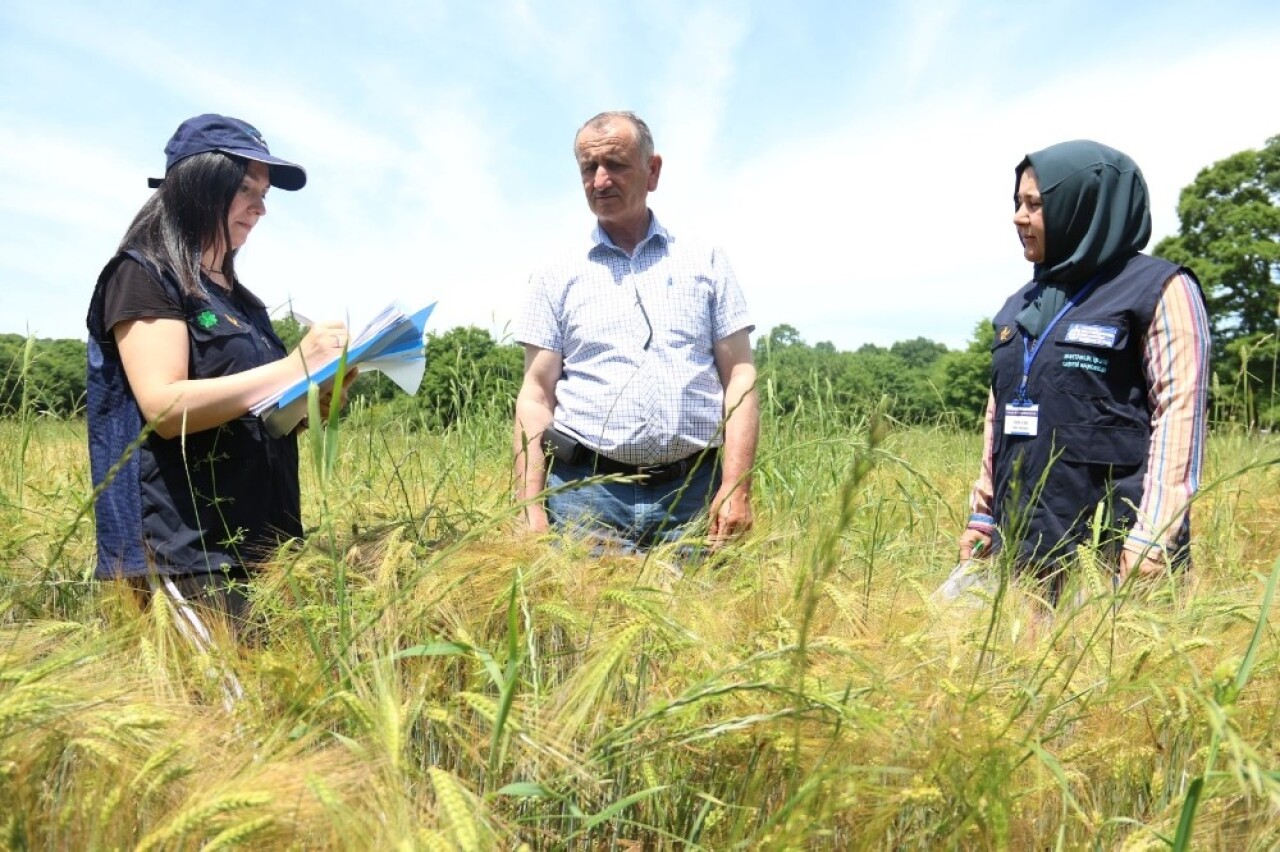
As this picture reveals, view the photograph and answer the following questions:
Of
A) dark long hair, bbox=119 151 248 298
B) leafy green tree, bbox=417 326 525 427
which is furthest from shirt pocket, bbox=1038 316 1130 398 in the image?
leafy green tree, bbox=417 326 525 427

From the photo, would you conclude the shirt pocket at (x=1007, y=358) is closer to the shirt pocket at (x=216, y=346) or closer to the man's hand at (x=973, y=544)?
the man's hand at (x=973, y=544)

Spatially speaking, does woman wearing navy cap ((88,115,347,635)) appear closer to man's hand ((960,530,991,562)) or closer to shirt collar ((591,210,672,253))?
shirt collar ((591,210,672,253))

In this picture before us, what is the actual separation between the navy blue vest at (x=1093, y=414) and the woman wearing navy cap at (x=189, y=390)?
1.92 metres

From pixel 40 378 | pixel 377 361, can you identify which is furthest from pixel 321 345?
pixel 40 378

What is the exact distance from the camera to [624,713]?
1.32 meters

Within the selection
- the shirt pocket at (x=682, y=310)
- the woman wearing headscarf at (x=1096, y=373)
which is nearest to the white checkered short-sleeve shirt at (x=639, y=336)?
the shirt pocket at (x=682, y=310)

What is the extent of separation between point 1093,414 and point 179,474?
234 centimetres

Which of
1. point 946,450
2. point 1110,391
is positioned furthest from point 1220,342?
point 1110,391

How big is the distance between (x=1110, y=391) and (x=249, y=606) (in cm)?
226

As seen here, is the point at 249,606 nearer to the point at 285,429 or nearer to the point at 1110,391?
the point at 285,429

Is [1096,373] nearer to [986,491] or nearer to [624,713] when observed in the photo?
[986,491]

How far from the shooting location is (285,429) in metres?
2.02

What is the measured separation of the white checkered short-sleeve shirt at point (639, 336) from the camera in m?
2.82

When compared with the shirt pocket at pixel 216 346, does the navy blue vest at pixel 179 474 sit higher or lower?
lower
